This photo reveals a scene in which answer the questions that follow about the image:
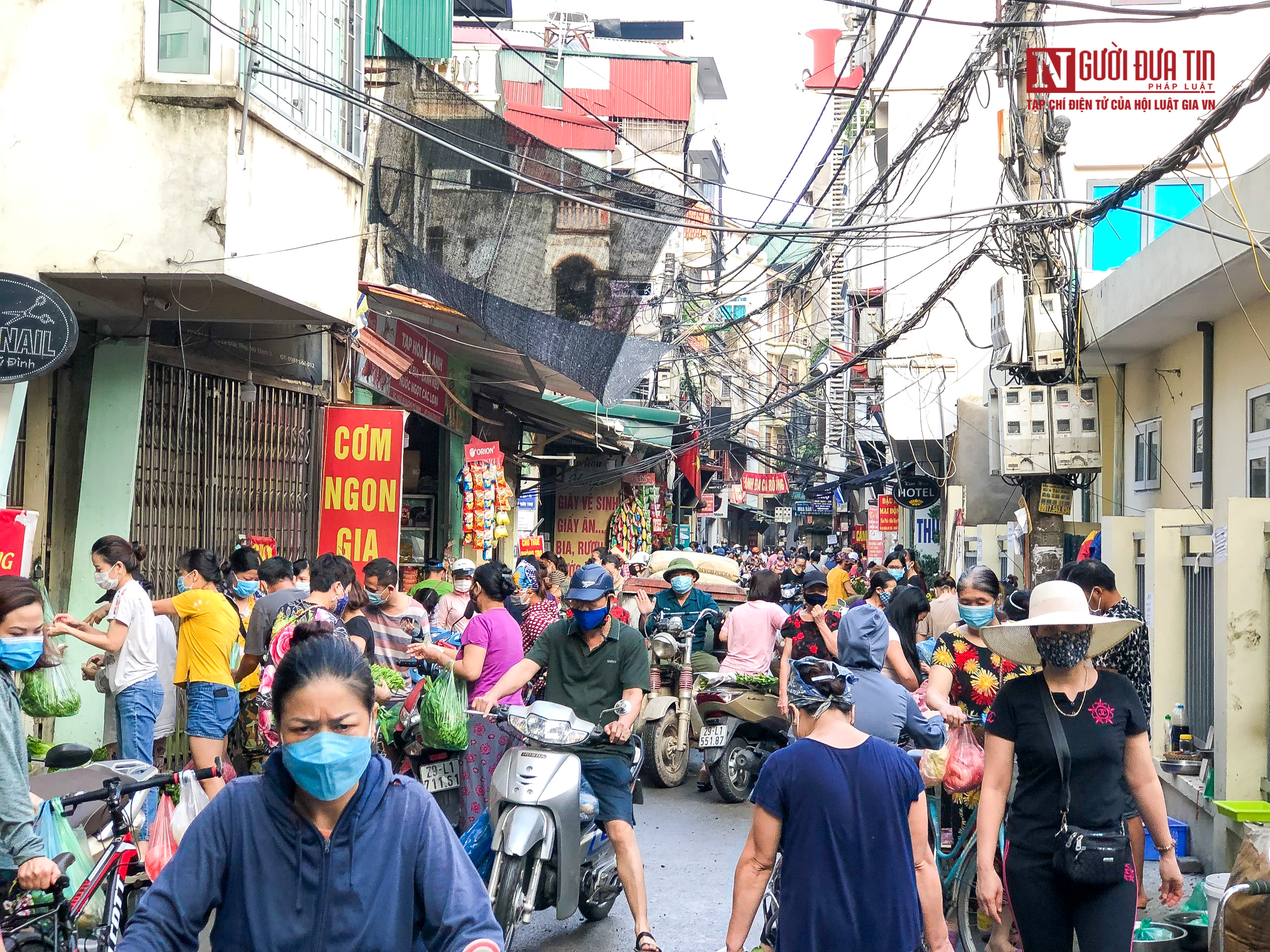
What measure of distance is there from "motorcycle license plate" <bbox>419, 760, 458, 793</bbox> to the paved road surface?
89 centimetres

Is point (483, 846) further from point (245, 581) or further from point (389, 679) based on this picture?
point (245, 581)

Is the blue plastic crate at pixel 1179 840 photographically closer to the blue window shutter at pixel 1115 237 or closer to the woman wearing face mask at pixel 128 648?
the woman wearing face mask at pixel 128 648

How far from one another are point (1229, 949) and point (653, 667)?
21.9 ft

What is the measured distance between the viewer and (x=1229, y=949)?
4.39m

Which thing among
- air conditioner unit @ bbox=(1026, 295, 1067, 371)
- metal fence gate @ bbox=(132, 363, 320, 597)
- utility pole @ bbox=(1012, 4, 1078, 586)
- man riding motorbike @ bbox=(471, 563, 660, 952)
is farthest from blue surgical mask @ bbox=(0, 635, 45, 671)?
air conditioner unit @ bbox=(1026, 295, 1067, 371)

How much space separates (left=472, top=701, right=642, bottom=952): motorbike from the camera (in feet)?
17.4

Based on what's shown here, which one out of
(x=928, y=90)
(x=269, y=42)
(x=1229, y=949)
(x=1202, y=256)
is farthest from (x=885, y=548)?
(x=1229, y=949)

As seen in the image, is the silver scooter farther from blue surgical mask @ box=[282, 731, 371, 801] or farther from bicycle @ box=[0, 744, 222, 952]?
blue surgical mask @ box=[282, 731, 371, 801]

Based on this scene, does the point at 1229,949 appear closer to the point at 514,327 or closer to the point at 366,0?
the point at 514,327

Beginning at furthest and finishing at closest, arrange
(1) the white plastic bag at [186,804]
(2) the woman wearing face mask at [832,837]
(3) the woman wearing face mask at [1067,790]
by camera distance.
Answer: (1) the white plastic bag at [186,804], (3) the woman wearing face mask at [1067,790], (2) the woman wearing face mask at [832,837]

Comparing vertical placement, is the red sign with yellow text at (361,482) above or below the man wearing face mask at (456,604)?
above

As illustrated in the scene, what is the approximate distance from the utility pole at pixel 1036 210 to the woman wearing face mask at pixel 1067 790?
6821 millimetres

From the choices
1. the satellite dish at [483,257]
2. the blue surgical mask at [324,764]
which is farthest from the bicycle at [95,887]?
the satellite dish at [483,257]

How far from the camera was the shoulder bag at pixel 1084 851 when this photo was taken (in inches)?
163
